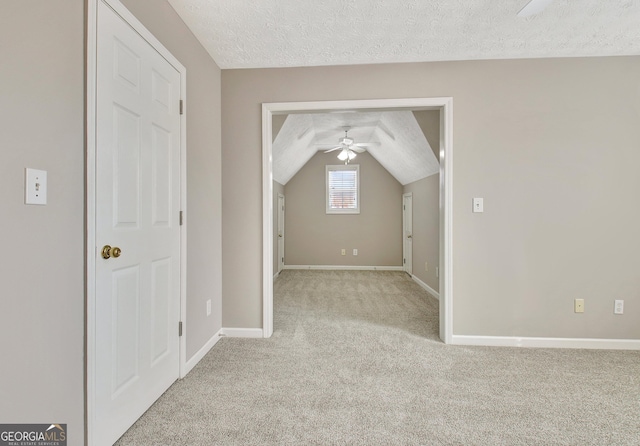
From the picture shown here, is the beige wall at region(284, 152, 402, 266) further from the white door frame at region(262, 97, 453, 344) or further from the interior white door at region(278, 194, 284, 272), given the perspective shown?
the white door frame at region(262, 97, 453, 344)

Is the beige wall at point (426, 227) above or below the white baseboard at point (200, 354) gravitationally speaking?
above

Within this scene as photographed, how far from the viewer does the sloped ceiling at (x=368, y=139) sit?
399 cm

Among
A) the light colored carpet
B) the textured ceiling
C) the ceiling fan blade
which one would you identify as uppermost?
the textured ceiling

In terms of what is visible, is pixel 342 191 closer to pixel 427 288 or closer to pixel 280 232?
pixel 280 232

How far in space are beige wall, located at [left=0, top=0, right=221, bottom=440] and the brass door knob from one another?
95 mm

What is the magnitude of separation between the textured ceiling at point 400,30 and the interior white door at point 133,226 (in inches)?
25.2

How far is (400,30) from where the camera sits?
2154 millimetres

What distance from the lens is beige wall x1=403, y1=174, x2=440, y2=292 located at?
4.45 metres

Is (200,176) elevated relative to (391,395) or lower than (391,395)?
elevated

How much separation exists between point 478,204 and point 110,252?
104 inches
